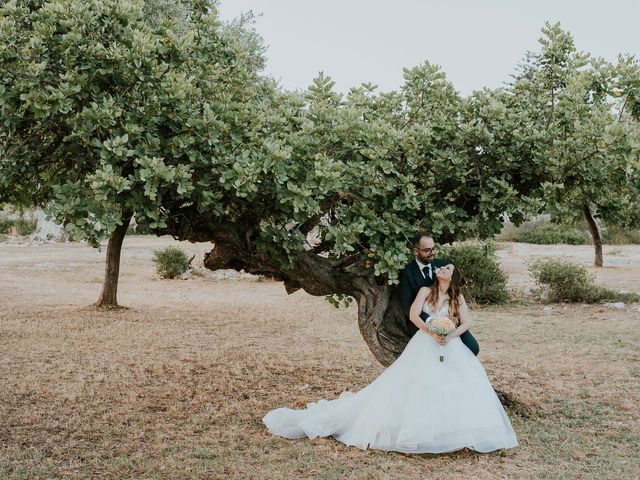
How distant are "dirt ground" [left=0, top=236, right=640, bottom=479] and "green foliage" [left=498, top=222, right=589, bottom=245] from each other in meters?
19.6

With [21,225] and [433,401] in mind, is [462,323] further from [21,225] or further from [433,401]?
[21,225]

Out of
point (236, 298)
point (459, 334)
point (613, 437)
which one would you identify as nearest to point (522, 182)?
point (459, 334)

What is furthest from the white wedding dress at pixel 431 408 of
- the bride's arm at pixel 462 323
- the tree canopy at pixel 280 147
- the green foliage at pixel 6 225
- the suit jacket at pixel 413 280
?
the green foliage at pixel 6 225

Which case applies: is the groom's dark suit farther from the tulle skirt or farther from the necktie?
the tulle skirt

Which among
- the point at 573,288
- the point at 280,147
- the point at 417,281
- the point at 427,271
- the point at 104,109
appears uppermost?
the point at 104,109

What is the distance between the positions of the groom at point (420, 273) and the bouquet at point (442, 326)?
232mm

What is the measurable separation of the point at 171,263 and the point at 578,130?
20.7 m

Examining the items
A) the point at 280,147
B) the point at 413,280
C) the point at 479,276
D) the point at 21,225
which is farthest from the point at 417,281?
the point at 21,225

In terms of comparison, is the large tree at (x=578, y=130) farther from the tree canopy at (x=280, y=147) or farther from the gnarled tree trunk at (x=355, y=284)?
the gnarled tree trunk at (x=355, y=284)

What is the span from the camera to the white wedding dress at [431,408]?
7328 millimetres

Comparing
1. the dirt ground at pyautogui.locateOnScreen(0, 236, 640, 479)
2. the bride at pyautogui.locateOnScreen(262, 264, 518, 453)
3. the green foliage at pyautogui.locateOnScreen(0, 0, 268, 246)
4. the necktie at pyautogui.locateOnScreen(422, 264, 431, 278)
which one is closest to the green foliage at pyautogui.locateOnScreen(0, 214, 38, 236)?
the dirt ground at pyautogui.locateOnScreen(0, 236, 640, 479)

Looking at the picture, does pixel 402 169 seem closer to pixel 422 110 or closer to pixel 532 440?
pixel 422 110

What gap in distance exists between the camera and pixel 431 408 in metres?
7.37

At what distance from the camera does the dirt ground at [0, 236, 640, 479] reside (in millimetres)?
7219
